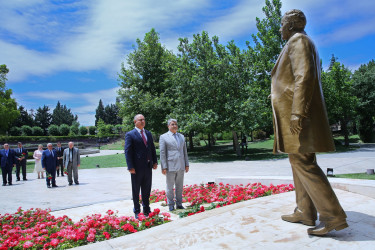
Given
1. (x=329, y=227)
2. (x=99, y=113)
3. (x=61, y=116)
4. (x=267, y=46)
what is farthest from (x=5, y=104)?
(x=99, y=113)

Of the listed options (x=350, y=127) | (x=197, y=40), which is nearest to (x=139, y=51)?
(x=197, y=40)

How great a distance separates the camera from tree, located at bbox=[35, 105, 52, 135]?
83.2 metres

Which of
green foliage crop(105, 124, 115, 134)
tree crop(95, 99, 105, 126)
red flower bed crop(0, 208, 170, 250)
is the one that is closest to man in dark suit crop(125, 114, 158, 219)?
red flower bed crop(0, 208, 170, 250)

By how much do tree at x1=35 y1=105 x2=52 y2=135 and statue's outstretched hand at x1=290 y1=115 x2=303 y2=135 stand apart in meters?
91.2

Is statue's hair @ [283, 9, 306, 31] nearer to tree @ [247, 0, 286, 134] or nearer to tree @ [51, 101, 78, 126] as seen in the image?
tree @ [247, 0, 286, 134]

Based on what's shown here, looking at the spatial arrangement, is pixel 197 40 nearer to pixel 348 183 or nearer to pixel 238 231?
pixel 348 183

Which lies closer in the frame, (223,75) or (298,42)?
(298,42)

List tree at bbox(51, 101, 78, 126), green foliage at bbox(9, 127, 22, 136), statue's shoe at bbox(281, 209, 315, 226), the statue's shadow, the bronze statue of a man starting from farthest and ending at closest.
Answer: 1. tree at bbox(51, 101, 78, 126)
2. green foliage at bbox(9, 127, 22, 136)
3. statue's shoe at bbox(281, 209, 315, 226)
4. the bronze statue of a man
5. the statue's shadow

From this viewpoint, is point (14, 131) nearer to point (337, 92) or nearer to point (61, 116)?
point (61, 116)

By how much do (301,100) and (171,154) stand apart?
11.9ft

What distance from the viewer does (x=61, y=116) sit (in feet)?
316

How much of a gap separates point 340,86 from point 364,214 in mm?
24972

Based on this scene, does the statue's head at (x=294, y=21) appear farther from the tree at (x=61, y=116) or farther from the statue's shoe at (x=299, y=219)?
the tree at (x=61, y=116)

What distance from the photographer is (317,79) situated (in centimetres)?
319
